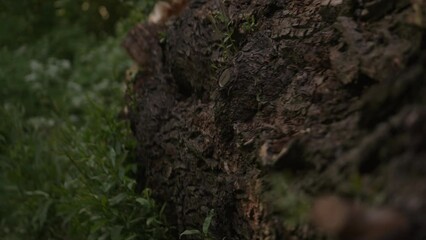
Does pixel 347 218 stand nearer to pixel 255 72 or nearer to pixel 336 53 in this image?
pixel 336 53

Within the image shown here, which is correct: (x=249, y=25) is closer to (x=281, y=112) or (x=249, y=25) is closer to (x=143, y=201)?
(x=281, y=112)

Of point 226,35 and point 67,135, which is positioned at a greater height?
point 226,35

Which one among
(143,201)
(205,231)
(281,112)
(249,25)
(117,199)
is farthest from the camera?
(117,199)

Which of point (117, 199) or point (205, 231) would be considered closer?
point (205, 231)

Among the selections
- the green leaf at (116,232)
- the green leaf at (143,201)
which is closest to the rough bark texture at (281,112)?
the green leaf at (143,201)

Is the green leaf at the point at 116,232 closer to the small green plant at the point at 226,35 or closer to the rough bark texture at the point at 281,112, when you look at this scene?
the rough bark texture at the point at 281,112

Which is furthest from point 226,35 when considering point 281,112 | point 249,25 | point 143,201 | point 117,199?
point 117,199

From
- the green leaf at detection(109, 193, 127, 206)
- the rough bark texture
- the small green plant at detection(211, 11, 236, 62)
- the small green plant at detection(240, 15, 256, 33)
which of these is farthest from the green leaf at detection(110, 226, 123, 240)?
the small green plant at detection(240, 15, 256, 33)
